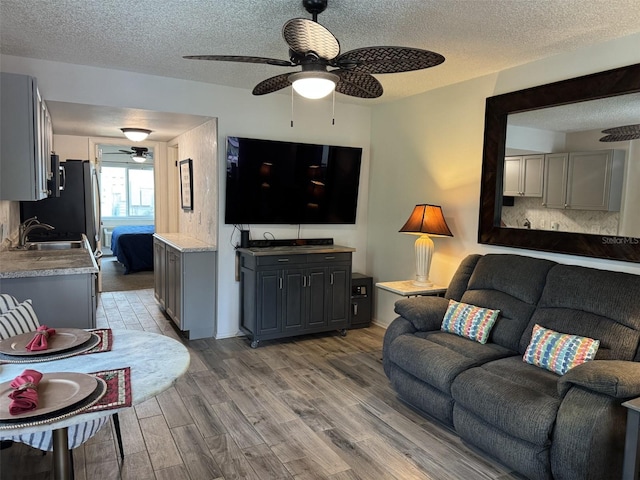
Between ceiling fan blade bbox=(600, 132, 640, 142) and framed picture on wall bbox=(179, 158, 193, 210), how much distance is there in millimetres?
4288

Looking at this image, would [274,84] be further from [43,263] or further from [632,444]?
[632,444]

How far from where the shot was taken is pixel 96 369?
65.4 inches

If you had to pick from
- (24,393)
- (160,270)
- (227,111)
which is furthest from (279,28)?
(160,270)

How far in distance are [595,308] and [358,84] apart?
1.96 meters

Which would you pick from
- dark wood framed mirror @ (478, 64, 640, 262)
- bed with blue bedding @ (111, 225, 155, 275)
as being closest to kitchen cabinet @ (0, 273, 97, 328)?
dark wood framed mirror @ (478, 64, 640, 262)

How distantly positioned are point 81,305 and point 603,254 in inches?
139

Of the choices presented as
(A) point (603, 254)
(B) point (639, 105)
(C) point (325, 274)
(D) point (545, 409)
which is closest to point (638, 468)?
(D) point (545, 409)

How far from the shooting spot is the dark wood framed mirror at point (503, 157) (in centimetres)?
280

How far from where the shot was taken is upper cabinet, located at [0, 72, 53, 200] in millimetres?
2869

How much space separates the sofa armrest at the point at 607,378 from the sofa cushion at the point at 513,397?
0.48 feet

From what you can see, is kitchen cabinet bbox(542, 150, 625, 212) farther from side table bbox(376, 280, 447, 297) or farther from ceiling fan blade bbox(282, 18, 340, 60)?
ceiling fan blade bbox(282, 18, 340, 60)

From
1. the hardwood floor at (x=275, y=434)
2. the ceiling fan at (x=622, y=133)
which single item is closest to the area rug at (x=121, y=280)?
the hardwood floor at (x=275, y=434)

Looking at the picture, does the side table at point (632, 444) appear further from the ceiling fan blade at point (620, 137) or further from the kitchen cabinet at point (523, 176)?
the kitchen cabinet at point (523, 176)

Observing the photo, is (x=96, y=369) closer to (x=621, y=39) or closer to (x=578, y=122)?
(x=578, y=122)
